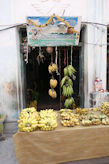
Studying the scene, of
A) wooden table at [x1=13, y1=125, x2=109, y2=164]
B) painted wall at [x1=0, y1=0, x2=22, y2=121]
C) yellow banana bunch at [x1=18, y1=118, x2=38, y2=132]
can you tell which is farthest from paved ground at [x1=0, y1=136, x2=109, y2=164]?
yellow banana bunch at [x1=18, y1=118, x2=38, y2=132]

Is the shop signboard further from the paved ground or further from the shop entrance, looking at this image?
the paved ground

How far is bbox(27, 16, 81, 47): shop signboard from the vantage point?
3.28 meters

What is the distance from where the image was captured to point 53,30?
338 cm

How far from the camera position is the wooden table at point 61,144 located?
2404 mm

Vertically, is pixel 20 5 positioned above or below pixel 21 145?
above

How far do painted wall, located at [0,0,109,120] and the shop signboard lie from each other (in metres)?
0.53

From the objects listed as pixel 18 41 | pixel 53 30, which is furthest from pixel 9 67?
pixel 53 30

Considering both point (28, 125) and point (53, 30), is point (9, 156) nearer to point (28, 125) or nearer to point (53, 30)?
point (28, 125)

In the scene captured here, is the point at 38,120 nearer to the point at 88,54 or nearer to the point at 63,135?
the point at 63,135

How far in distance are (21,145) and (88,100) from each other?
2491 mm

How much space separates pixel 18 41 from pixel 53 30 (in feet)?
3.73

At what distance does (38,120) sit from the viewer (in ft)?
9.09

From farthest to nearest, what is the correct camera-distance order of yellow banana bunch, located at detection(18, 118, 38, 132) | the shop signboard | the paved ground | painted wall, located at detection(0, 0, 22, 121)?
painted wall, located at detection(0, 0, 22, 121) → the shop signboard → the paved ground → yellow banana bunch, located at detection(18, 118, 38, 132)

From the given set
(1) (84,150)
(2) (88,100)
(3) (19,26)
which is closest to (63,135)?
(1) (84,150)
